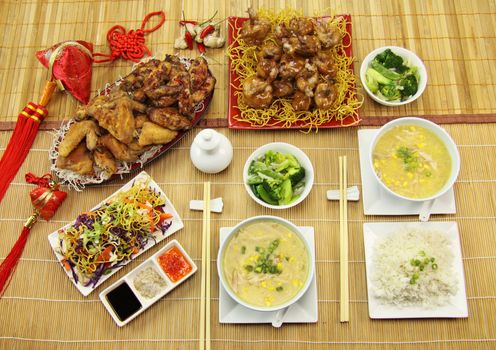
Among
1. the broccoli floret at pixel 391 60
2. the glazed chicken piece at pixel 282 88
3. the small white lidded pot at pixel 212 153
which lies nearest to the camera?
the small white lidded pot at pixel 212 153

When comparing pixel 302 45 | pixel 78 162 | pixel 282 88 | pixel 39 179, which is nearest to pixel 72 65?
pixel 78 162

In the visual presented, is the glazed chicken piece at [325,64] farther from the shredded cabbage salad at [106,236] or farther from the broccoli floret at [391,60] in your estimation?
the shredded cabbage salad at [106,236]

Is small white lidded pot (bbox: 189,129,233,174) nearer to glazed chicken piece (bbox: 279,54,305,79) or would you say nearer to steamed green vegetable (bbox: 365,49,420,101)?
glazed chicken piece (bbox: 279,54,305,79)

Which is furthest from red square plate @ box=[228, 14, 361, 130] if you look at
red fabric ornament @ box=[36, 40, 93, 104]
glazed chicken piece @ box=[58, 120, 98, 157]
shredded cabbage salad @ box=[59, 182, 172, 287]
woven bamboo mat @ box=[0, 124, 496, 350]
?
red fabric ornament @ box=[36, 40, 93, 104]

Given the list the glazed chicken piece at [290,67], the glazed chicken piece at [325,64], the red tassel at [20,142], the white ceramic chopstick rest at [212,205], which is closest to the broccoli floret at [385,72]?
the glazed chicken piece at [325,64]

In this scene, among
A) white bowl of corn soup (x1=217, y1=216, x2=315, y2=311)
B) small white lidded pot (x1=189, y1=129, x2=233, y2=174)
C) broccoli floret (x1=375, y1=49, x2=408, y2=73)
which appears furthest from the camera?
broccoli floret (x1=375, y1=49, x2=408, y2=73)

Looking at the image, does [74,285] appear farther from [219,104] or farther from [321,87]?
[321,87]

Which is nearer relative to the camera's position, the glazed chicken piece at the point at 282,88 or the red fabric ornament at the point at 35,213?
the red fabric ornament at the point at 35,213
